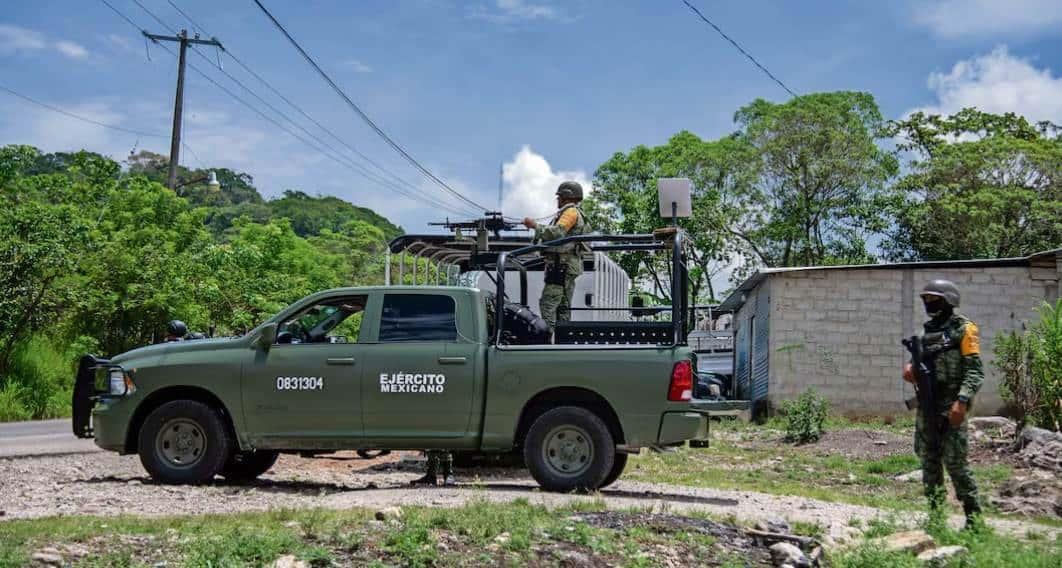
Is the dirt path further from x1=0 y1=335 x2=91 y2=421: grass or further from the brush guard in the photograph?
x1=0 y1=335 x2=91 y2=421: grass

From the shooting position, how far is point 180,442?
1037 centimetres

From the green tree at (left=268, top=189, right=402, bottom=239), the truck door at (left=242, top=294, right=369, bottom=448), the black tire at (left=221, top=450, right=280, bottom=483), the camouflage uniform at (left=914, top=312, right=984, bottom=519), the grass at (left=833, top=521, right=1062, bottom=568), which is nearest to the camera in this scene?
the grass at (left=833, top=521, right=1062, bottom=568)

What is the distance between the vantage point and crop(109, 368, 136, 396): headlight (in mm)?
10430

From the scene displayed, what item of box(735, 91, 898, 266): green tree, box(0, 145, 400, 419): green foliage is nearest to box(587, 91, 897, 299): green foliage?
box(735, 91, 898, 266): green tree

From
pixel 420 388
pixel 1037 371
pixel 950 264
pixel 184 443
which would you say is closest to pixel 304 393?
pixel 420 388

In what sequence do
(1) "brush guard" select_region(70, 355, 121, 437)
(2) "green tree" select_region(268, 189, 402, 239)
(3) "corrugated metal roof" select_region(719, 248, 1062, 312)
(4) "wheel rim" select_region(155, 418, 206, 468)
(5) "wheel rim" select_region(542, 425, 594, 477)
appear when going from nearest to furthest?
(5) "wheel rim" select_region(542, 425, 594, 477)
(4) "wheel rim" select_region(155, 418, 206, 468)
(1) "brush guard" select_region(70, 355, 121, 437)
(3) "corrugated metal roof" select_region(719, 248, 1062, 312)
(2) "green tree" select_region(268, 189, 402, 239)

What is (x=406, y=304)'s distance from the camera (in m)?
10.4

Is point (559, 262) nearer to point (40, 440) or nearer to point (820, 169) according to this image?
point (40, 440)

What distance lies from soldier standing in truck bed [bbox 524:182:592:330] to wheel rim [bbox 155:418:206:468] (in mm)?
3333

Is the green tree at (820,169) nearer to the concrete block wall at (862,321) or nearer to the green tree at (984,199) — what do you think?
the green tree at (984,199)

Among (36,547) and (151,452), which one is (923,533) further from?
(151,452)

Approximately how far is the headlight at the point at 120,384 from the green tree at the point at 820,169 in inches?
1294

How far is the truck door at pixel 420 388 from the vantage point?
10.1 metres

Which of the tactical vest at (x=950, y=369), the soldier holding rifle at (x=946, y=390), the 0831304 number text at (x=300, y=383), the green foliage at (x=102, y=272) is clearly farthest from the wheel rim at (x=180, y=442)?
the green foliage at (x=102, y=272)
